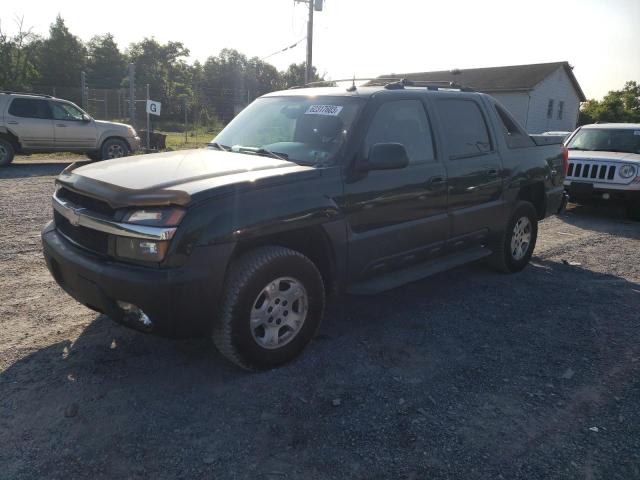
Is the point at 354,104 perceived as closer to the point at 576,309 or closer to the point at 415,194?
the point at 415,194

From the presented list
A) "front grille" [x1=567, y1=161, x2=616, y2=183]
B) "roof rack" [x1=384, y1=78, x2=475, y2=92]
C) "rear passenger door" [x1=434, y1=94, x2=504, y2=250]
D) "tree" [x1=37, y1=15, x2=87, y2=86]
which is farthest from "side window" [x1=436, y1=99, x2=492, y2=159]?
"tree" [x1=37, y1=15, x2=87, y2=86]

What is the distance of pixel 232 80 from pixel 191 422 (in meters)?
71.4

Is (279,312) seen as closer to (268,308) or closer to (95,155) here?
(268,308)

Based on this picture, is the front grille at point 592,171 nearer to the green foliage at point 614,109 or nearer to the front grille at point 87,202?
the front grille at point 87,202

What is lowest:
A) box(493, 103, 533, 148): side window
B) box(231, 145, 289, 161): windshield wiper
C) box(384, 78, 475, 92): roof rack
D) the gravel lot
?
the gravel lot

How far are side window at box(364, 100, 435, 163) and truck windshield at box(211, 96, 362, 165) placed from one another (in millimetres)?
215

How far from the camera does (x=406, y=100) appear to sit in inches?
170

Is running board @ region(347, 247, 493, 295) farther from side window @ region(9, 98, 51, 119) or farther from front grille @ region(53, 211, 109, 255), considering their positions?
side window @ region(9, 98, 51, 119)

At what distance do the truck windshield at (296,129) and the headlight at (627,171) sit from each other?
714 centimetres

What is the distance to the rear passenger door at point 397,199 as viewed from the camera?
3791 mm

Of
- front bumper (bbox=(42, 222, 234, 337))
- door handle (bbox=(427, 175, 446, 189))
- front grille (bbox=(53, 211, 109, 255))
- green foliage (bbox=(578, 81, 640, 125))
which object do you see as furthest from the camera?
green foliage (bbox=(578, 81, 640, 125))

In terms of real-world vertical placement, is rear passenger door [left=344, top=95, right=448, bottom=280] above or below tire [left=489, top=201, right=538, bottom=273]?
above

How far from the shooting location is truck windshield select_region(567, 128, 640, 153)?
9977mm

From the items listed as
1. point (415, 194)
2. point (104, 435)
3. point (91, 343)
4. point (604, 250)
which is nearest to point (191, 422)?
point (104, 435)
